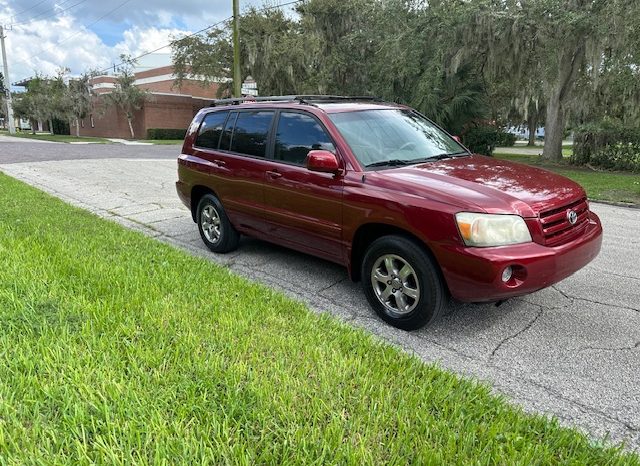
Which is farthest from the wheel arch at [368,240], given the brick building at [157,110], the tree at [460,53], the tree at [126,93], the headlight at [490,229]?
the tree at [126,93]

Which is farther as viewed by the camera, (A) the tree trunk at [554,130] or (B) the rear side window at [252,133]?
(A) the tree trunk at [554,130]

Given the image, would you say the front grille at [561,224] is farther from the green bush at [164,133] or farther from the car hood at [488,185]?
the green bush at [164,133]

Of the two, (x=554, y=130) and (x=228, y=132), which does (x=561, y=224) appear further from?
(x=554, y=130)

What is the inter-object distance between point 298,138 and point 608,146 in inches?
617

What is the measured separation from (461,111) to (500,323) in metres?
19.3

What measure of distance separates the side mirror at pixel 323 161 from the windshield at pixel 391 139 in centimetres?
26

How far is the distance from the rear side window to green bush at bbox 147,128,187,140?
3791 cm

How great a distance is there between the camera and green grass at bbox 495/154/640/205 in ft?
34.1

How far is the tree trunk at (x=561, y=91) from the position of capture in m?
16.1

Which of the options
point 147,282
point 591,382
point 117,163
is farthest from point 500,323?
point 117,163

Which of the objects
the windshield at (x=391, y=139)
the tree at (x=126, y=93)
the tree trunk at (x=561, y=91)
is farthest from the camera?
the tree at (x=126, y=93)

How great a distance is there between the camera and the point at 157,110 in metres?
41.8

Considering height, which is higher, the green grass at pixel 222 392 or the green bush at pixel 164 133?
the green bush at pixel 164 133

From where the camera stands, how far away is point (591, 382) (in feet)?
10.1
